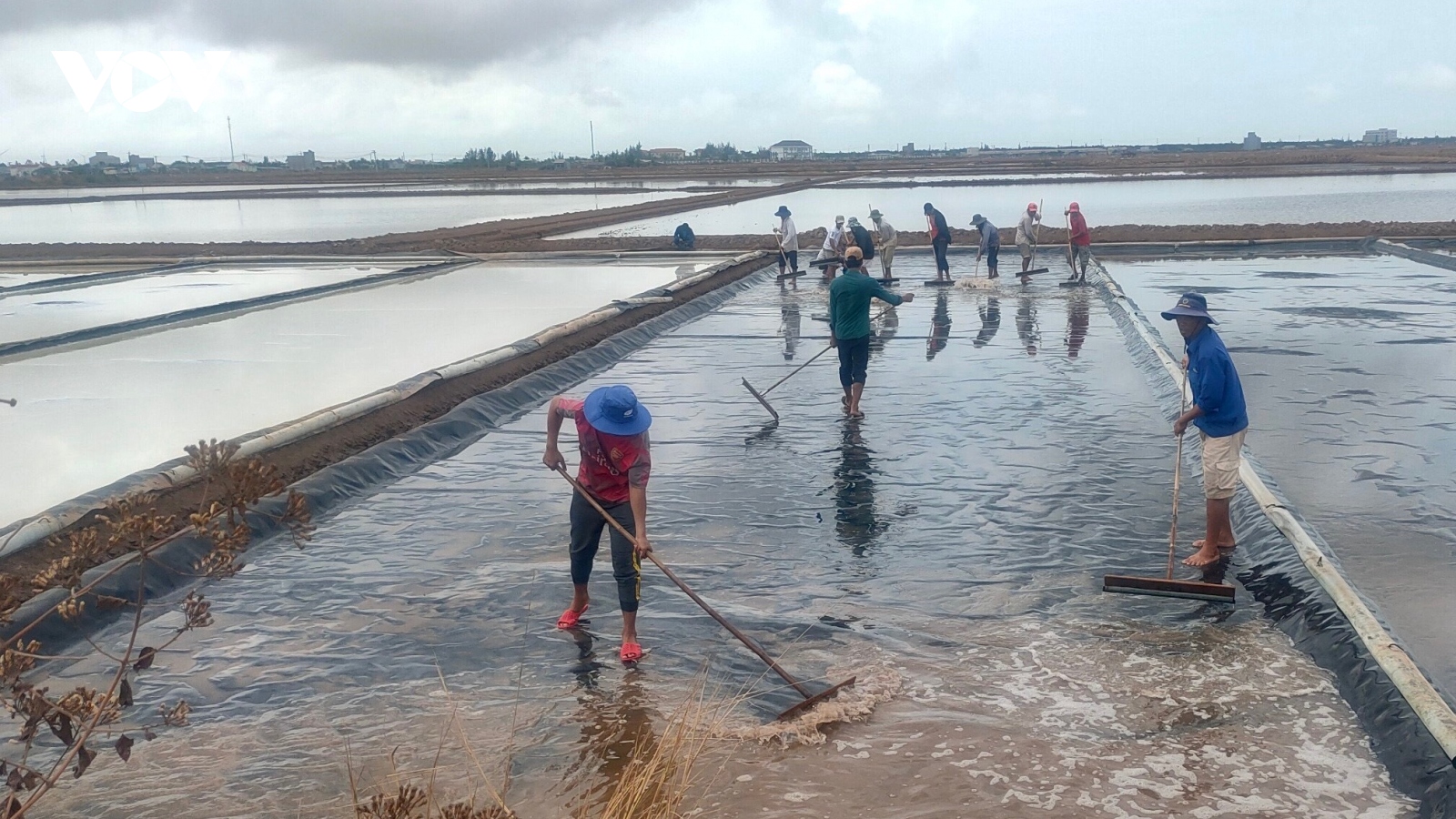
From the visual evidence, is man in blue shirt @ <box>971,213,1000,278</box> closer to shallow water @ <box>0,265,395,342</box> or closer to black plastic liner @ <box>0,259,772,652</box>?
black plastic liner @ <box>0,259,772,652</box>

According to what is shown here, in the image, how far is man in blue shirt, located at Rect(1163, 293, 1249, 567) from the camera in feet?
19.5

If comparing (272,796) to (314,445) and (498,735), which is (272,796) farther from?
(314,445)

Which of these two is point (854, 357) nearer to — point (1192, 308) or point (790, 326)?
point (1192, 308)

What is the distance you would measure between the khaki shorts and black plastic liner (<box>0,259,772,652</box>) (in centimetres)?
456

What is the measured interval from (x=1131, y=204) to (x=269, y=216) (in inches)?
1304

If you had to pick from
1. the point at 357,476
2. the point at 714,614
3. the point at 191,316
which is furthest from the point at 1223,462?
the point at 191,316

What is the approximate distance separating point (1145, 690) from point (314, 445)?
20.0 feet

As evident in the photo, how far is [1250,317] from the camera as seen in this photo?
14570 millimetres

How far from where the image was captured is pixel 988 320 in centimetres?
1529

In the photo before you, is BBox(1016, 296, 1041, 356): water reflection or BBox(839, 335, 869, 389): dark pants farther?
BBox(1016, 296, 1041, 356): water reflection

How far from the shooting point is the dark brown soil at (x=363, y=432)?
6.16 metres

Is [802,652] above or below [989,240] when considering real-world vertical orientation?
below

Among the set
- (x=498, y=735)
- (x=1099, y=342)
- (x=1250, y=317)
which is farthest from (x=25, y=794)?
(x=1250, y=317)

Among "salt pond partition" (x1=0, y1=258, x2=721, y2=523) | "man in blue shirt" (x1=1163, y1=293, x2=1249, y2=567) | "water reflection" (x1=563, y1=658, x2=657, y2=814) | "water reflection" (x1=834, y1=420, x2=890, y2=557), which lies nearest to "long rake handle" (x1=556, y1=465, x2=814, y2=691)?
"water reflection" (x1=563, y1=658, x2=657, y2=814)
